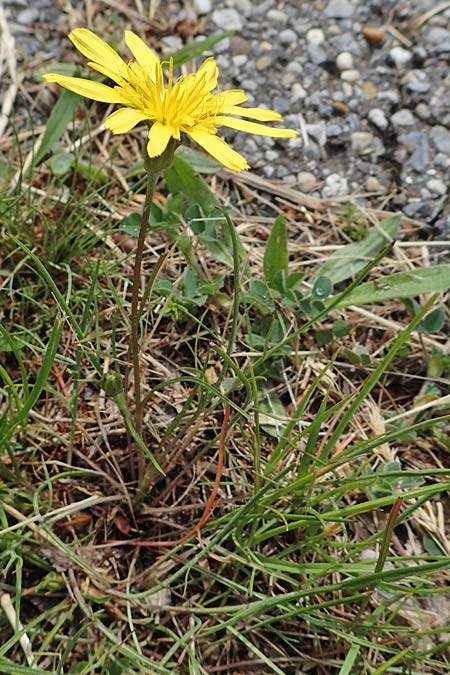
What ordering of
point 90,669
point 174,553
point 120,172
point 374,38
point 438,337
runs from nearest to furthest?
point 90,669 < point 174,553 < point 438,337 < point 120,172 < point 374,38

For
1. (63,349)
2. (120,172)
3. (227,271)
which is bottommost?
(227,271)

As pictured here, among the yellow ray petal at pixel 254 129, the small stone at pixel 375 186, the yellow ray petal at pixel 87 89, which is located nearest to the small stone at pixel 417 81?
the small stone at pixel 375 186

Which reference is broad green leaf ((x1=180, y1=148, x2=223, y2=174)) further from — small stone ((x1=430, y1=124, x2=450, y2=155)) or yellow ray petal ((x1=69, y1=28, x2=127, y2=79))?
yellow ray petal ((x1=69, y1=28, x2=127, y2=79))

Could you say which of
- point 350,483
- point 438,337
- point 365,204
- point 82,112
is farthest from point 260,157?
point 350,483

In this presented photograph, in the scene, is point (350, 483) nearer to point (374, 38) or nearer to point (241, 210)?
point (241, 210)

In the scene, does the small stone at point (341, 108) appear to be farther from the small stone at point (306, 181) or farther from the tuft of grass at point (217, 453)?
the tuft of grass at point (217, 453)
